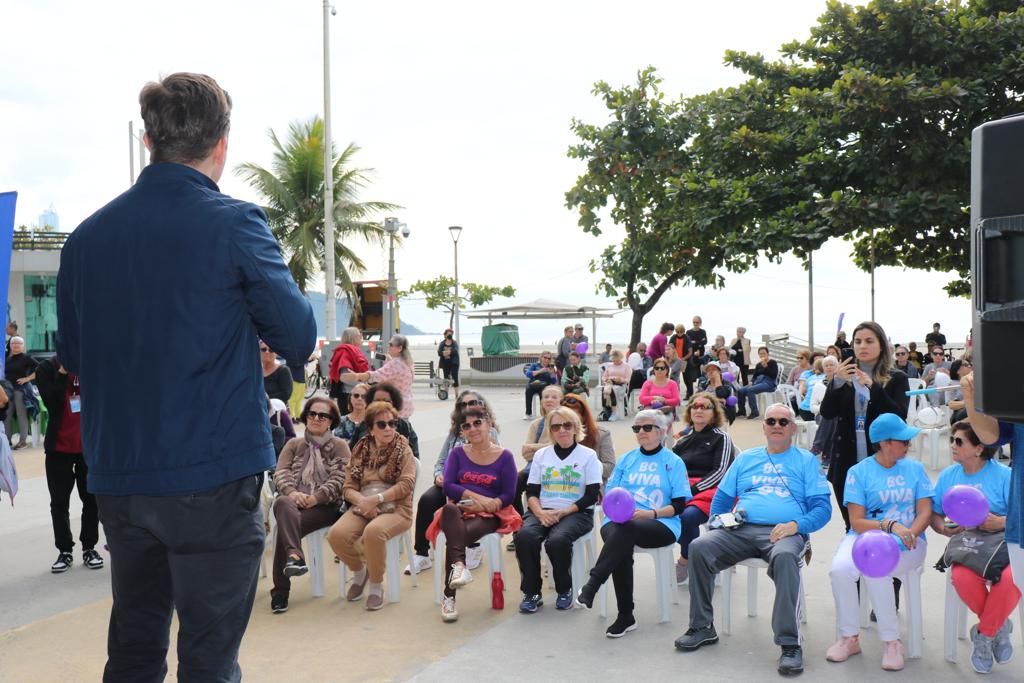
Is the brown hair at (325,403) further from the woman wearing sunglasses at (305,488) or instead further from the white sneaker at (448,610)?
the white sneaker at (448,610)

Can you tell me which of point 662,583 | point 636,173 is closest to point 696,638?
point 662,583

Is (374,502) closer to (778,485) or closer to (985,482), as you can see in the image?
(778,485)

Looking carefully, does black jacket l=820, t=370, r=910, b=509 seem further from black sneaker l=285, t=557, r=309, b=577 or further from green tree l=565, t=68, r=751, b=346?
green tree l=565, t=68, r=751, b=346

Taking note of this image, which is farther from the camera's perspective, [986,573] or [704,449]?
[704,449]

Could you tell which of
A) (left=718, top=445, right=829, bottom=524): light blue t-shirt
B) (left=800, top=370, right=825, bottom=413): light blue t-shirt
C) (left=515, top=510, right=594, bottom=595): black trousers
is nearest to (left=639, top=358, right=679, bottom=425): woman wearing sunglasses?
(left=800, top=370, right=825, bottom=413): light blue t-shirt

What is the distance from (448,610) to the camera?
17.4ft

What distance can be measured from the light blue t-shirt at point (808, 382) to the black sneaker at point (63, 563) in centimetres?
873

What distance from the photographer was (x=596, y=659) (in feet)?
15.0

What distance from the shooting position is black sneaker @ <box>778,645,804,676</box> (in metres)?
4.36

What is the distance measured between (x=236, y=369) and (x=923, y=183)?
1480cm

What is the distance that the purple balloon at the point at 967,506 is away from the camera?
4.45 m

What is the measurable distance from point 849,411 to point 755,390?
11.2 metres

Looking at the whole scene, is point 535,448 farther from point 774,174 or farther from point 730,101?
point 730,101

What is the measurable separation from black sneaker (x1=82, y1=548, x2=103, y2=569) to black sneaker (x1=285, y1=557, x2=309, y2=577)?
1894 millimetres
